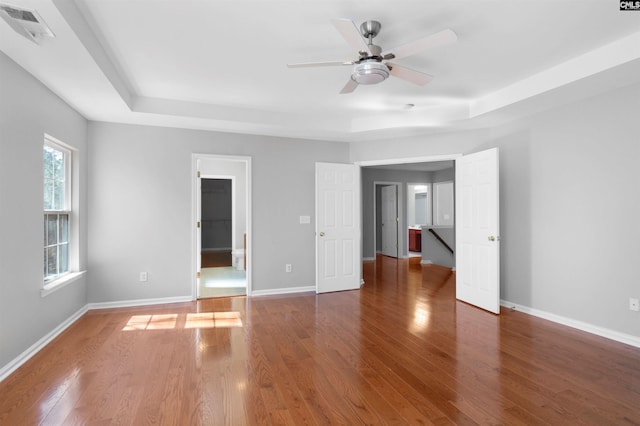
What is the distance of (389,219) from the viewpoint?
9289mm

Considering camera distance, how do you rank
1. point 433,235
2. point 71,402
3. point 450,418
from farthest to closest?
point 433,235, point 71,402, point 450,418

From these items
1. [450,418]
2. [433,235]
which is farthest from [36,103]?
[433,235]

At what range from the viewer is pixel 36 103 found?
300cm

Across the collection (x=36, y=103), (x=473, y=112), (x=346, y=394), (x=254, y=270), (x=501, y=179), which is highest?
(x=473, y=112)

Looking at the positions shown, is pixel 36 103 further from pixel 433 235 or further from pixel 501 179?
pixel 433 235

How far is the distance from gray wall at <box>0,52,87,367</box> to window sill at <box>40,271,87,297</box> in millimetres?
59

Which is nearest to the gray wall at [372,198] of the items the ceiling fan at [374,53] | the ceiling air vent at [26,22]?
the ceiling fan at [374,53]

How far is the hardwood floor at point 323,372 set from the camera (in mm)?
2062

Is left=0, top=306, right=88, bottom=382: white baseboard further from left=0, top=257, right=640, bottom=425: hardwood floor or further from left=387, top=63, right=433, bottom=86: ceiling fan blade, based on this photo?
left=387, top=63, right=433, bottom=86: ceiling fan blade

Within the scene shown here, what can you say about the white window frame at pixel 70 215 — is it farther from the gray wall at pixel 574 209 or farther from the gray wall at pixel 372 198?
the gray wall at pixel 372 198

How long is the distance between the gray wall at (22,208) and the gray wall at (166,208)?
893mm

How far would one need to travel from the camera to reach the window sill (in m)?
3.18

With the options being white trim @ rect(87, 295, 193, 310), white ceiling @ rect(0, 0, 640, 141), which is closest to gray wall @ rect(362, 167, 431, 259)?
white ceiling @ rect(0, 0, 640, 141)

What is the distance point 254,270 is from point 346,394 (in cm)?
304
